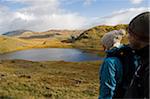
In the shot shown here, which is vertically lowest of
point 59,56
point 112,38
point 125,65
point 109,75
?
point 59,56

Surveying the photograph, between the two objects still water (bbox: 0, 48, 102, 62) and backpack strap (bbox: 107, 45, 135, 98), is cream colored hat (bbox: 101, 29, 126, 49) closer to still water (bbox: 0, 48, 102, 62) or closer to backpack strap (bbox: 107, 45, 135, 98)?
backpack strap (bbox: 107, 45, 135, 98)

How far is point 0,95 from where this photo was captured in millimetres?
13102

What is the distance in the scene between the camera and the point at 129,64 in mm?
3994

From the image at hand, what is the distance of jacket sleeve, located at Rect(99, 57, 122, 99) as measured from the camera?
4043 millimetres

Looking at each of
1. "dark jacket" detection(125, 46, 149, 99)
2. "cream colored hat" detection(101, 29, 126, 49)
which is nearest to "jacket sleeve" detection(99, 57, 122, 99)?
"cream colored hat" detection(101, 29, 126, 49)

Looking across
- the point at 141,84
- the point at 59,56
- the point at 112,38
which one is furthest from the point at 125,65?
the point at 59,56

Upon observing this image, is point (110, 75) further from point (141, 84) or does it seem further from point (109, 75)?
point (141, 84)

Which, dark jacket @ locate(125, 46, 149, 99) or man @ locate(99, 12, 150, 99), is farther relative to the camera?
man @ locate(99, 12, 150, 99)

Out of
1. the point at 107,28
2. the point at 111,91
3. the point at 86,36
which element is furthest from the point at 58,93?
the point at 107,28

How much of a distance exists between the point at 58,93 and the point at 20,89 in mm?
1622

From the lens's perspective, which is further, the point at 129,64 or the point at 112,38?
the point at 112,38

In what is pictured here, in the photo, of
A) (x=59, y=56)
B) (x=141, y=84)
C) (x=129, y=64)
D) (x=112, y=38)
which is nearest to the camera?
(x=141, y=84)

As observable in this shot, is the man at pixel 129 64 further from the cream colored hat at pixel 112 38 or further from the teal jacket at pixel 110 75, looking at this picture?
the cream colored hat at pixel 112 38

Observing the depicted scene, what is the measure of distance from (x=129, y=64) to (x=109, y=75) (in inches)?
10.1
